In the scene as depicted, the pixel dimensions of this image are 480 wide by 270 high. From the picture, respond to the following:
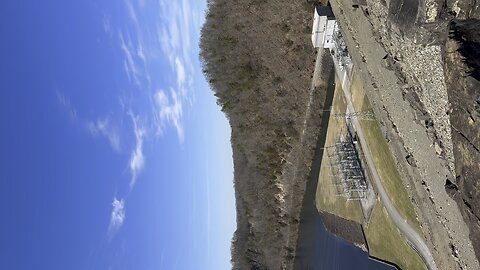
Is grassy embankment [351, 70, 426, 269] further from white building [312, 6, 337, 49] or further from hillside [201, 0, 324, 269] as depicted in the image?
hillside [201, 0, 324, 269]

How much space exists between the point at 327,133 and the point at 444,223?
1316 centimetres

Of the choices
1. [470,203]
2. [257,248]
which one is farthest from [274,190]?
[470,203]

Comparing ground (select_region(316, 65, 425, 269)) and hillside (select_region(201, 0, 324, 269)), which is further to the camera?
hillside (select_region(201, 0, 324, 269))

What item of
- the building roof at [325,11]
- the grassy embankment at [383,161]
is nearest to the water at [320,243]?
the building roof at [325,11]

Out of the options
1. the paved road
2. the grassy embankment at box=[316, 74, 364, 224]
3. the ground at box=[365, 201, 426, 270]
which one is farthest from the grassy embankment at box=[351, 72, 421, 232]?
the grassy embankment at box=[316, 74, 364, 224]

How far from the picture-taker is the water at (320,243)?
2781 cm

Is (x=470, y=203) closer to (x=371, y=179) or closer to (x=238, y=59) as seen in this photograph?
(x=371, y=179)

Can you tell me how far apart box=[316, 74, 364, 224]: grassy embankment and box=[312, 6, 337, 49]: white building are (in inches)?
77.7

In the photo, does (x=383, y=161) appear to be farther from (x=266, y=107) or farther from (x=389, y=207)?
(x=266, y=107)

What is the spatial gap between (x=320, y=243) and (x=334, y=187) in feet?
17.4

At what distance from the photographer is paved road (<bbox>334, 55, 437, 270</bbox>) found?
63.3ft

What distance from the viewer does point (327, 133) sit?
29938mm

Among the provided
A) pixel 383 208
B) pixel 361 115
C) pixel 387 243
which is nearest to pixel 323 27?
pixel 361 115

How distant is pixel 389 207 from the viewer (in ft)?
71.8
